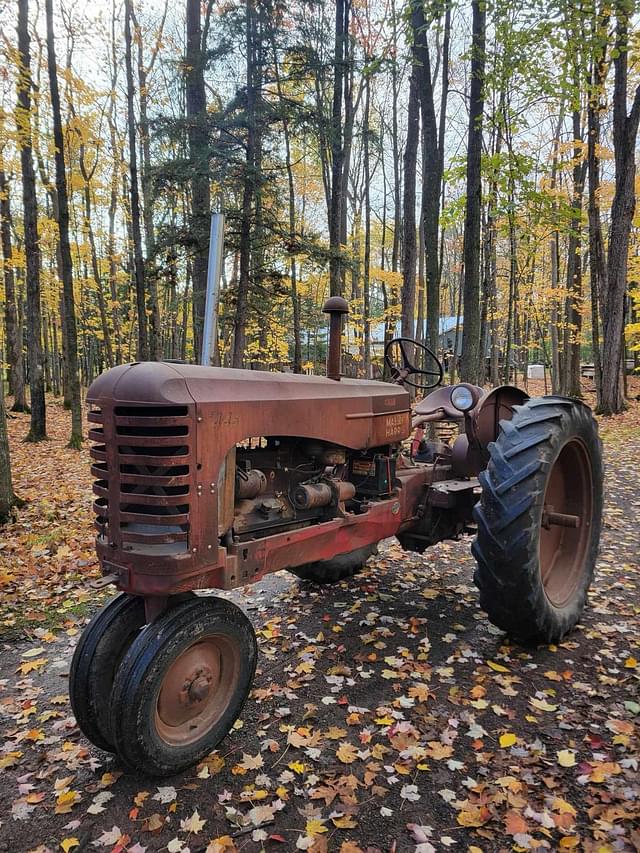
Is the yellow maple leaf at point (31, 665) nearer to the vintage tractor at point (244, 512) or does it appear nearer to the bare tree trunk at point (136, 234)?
the vintage tractor at point (244, 512)

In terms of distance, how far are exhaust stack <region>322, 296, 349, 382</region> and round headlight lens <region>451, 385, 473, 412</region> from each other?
1169 millimetres

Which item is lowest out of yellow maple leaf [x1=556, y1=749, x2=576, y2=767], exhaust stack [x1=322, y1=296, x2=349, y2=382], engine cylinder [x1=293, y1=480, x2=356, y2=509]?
Answer: yellow maple leaf [x1=556, y1=749, x2=576, y2=767]

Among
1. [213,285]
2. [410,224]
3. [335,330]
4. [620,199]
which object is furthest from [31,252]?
[620,199]

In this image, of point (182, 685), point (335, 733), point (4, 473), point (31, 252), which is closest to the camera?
point (182, 685)

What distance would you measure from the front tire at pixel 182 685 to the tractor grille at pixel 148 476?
0.34 m

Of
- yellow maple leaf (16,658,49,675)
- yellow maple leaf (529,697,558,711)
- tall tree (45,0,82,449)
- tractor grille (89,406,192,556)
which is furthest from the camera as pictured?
tall tree (45,0,82,449)

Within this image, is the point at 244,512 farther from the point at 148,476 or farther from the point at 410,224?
the point at 410,224

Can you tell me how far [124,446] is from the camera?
218 cm

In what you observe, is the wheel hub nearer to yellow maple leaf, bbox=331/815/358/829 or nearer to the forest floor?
the forest floor

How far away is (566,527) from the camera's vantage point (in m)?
3.66

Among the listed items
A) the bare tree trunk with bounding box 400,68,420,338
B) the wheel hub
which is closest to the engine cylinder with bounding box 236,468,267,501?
the wheel hub

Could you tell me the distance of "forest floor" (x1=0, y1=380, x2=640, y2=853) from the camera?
6.63ft

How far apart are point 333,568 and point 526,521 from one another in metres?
1.79

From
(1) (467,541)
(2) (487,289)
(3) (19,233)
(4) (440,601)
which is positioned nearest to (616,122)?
(2) (487,289)
